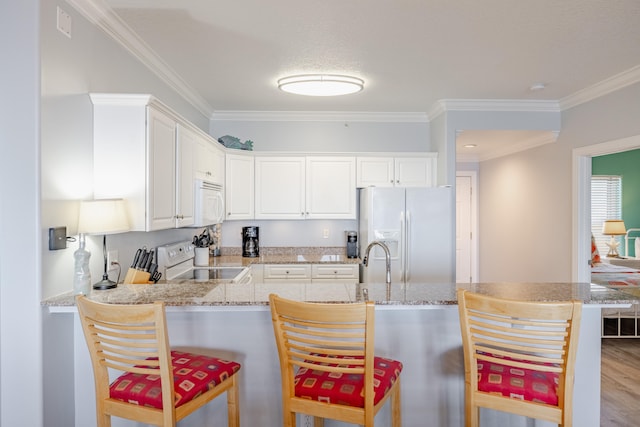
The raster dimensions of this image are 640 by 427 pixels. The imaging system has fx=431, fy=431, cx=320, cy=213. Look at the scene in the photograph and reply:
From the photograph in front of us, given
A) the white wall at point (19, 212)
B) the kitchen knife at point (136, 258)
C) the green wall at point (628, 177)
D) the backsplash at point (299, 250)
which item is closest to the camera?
the white wall at point (19, 212)

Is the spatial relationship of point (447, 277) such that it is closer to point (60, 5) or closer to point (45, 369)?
point (45, 369)

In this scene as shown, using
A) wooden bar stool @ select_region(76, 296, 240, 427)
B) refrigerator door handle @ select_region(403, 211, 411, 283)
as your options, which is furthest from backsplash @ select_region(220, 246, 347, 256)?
wooden bar stool @ select_region(76, 296, 240, 427)

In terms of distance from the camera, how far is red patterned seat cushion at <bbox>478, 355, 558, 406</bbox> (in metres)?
1.66

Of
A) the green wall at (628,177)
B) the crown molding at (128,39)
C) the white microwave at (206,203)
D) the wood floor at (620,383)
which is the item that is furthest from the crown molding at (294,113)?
the green wall at (628,177)

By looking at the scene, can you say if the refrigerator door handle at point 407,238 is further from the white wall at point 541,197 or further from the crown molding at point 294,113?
the white wall at point 541,197

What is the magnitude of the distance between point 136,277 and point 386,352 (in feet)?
4.87

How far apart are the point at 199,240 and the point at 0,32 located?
2.43 meters

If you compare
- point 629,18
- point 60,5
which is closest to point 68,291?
point 60,5

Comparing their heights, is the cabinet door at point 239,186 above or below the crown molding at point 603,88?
below

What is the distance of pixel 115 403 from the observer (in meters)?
1.67

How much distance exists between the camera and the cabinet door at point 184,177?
Result: 2.95m

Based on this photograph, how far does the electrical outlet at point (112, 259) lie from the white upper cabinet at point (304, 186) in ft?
7.22

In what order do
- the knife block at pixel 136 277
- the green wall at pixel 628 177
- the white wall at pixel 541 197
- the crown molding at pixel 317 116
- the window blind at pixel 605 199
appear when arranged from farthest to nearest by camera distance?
the window blind at pixel 605 199 < the green wall at pixel 628 177 < the crown molding at pixel 317 116 < the white wall at pixel 541 197 < the knife block at pixel 136 277

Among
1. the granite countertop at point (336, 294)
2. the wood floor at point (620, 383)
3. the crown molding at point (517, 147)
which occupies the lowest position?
the wood floor at point (620, 383)
